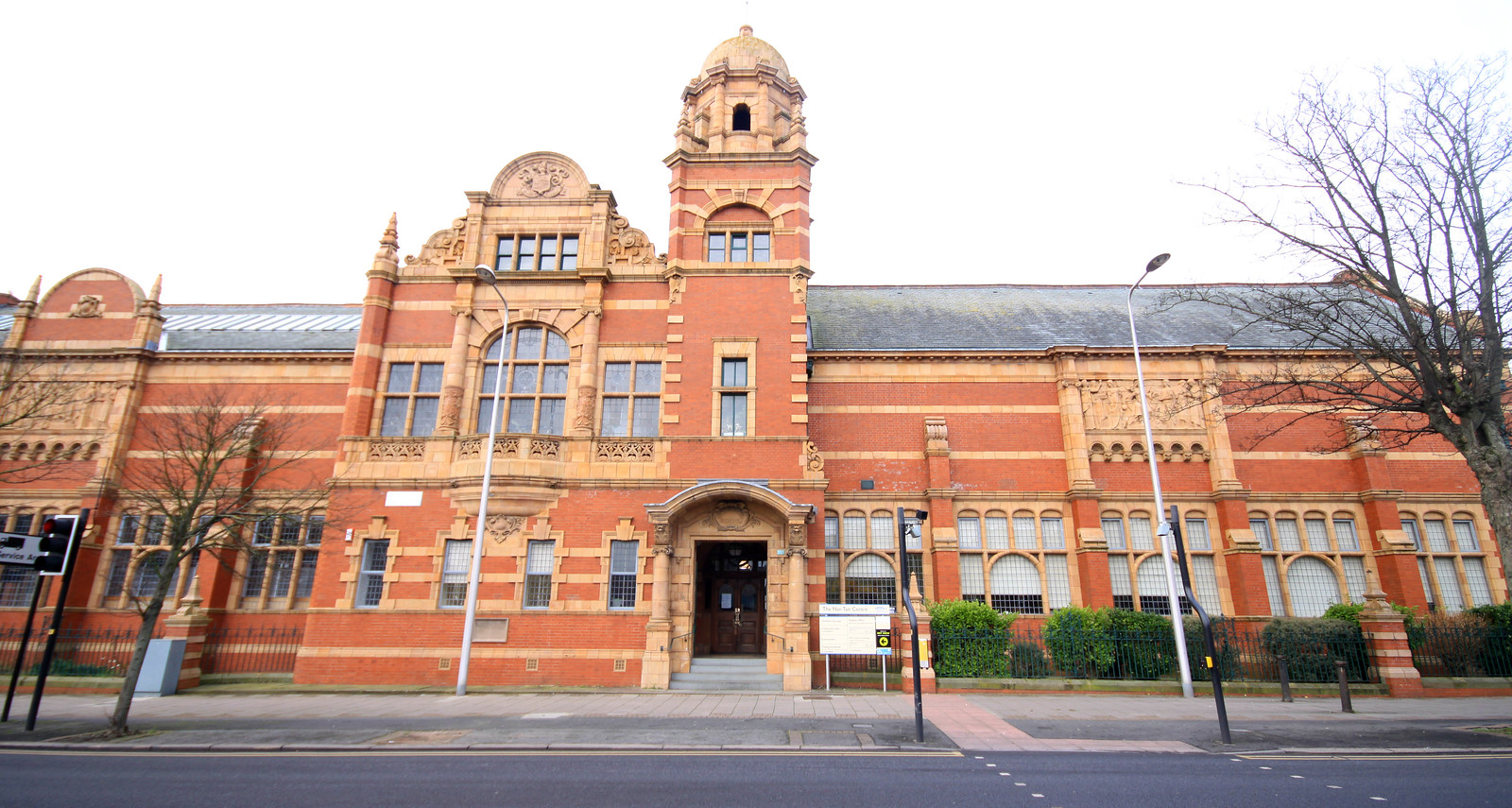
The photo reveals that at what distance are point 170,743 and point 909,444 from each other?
60.9ft

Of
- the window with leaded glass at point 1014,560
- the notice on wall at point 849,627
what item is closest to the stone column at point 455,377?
the notice on wall at point 849,627

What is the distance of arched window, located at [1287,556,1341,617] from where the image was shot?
20.9m

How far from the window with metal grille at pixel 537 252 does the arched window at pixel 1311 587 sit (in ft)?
80.2

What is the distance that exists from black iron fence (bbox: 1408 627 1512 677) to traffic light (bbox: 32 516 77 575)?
98.1ft

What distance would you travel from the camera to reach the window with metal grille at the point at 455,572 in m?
18.4

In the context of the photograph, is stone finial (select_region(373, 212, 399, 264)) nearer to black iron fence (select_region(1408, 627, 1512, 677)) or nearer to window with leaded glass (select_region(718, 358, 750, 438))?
window with leaded glass (select_region(718, 358, 750, 438))

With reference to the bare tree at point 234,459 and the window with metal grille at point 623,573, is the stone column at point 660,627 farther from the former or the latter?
the bare tree at point 234,459

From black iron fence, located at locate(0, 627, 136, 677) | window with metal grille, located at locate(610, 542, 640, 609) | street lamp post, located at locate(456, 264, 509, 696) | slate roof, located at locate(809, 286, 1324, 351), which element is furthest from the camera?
slate roof, located at locate(809, 286, 1324, 351)

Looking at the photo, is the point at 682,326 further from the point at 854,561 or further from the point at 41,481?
the point at 41,481

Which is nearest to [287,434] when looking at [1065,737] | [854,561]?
[854,561]

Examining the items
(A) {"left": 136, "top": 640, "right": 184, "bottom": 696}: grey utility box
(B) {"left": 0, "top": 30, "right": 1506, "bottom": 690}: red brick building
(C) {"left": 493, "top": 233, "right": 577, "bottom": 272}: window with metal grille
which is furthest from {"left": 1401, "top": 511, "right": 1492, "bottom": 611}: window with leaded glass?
(A) {"left": 136, "top": 640, "right": 184, "bottom": 696}: grey utility box

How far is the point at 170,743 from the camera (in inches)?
425

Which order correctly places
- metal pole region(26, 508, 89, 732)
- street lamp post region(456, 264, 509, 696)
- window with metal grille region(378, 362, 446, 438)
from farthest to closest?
1. window with metal grille region(378, 362, 446, 438)
2. street lamp post region(456, 264, 509, 696)
3. metal pole region(26, 508, 89, 732)

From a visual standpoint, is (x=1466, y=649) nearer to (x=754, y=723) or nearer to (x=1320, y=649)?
(x=1320, y=649)
